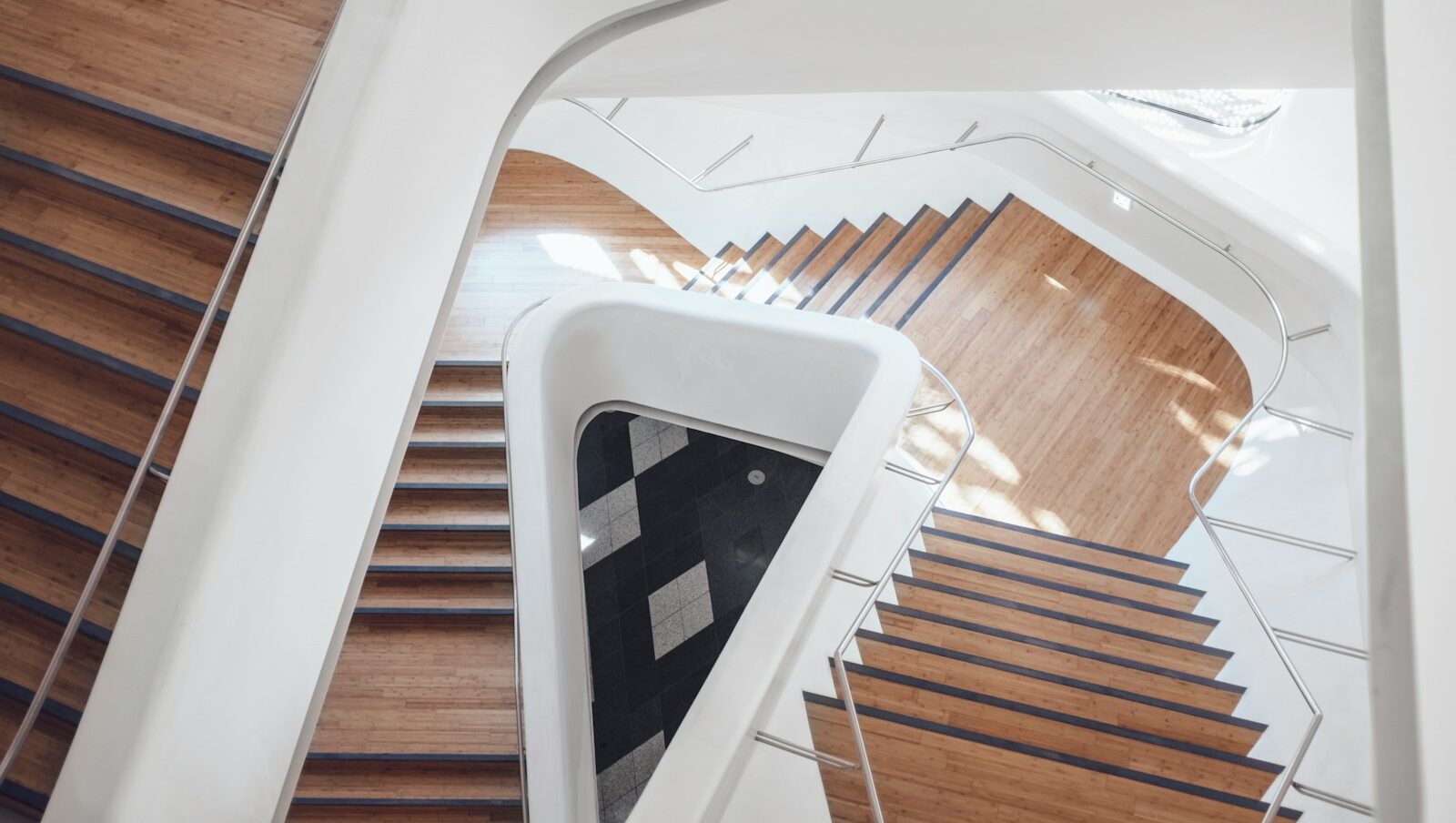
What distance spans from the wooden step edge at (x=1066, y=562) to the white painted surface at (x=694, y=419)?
64cm

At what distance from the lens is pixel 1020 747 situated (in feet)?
12.8

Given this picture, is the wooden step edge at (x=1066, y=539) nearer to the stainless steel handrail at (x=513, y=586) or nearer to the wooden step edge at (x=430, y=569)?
the stainless steel handrail at (x=513, y=586)

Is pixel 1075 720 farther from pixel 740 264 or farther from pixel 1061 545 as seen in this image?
pixel 740 264

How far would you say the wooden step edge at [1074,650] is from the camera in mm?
4281

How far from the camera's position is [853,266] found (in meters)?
6.50

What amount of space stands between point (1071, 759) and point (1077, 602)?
0.95 metres

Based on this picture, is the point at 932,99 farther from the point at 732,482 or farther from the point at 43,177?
the point at 43,177

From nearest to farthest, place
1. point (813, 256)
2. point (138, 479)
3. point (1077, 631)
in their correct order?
point (138, 479), point (1077, 631), point (813, 256)

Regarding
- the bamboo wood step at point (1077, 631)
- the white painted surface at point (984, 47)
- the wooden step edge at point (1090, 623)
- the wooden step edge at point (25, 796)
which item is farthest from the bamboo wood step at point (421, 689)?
the white painted surface at point (984, 47)

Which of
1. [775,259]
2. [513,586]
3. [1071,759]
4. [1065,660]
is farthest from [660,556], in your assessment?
[1071,759]

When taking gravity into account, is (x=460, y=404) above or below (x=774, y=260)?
below

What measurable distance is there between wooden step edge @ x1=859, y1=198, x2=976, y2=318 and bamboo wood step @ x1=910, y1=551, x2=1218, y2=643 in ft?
6.15

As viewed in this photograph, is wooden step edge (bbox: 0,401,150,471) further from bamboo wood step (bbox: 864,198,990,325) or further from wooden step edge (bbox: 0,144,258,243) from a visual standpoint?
bamboo wood step (bbox: 864,198,990,325)

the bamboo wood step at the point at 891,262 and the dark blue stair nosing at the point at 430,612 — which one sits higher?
the bamboo wood step at the point at 891,262
